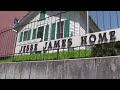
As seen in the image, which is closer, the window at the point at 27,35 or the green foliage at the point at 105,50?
the green foliage at the point at 105,50

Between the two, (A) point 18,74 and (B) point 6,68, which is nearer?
(A) point 18,74

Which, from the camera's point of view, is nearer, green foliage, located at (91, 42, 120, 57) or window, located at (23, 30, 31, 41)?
green foliage, located at (91, 42, 120, 57)

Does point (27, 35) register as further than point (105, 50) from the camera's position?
Yes

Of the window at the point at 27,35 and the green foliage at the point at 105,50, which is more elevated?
the window at the point at 27,35

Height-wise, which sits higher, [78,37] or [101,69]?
[78,37]

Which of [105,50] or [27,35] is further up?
[27,35]

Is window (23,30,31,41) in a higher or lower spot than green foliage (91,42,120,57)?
higher

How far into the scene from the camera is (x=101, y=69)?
136 inches
